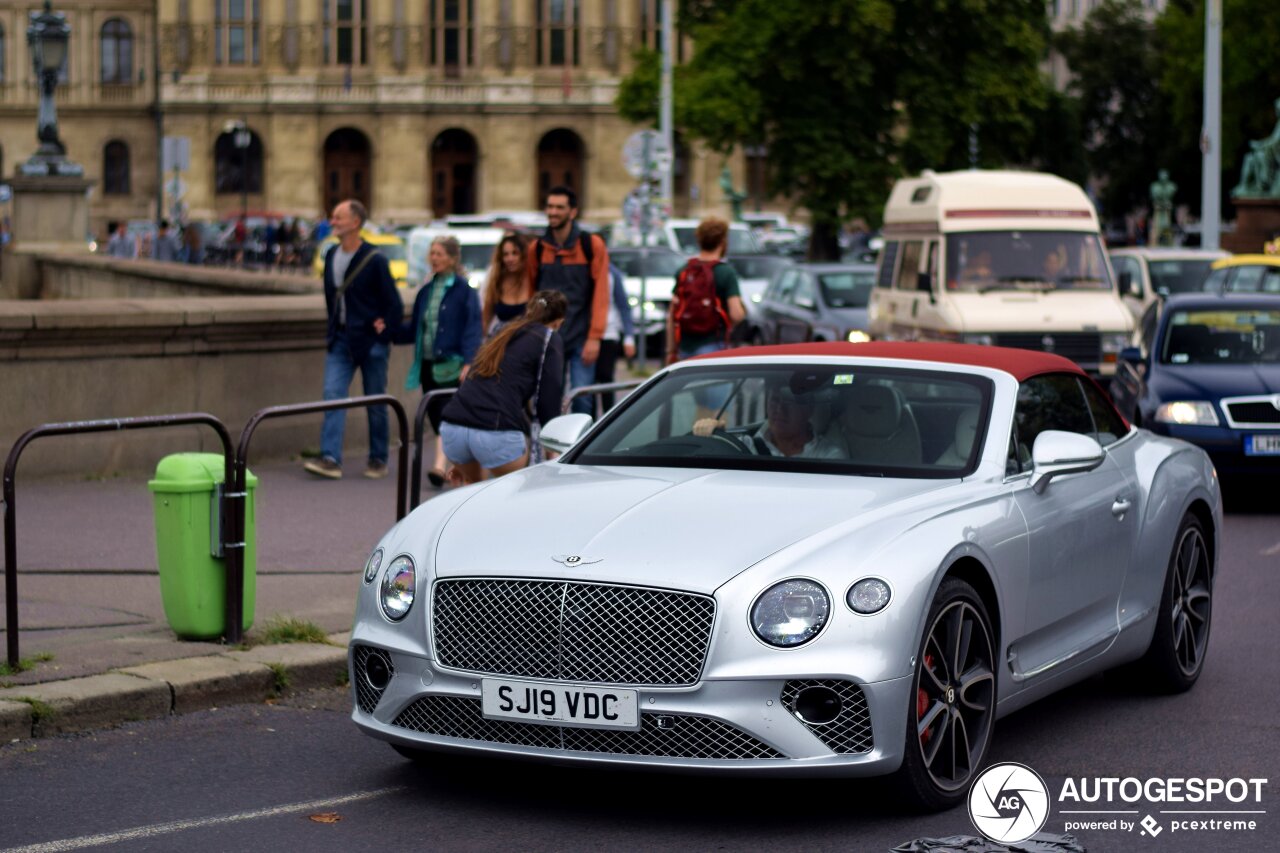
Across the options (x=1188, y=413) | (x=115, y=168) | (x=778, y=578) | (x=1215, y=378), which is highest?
(x=115, y=168)

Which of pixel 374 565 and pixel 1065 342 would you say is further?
pixel 1065 342

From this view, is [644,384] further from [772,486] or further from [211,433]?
[211,433]

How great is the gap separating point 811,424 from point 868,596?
4.41 feet

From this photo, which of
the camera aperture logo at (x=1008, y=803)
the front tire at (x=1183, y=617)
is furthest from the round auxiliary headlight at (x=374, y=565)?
the front tire at (x=1183, y=617)

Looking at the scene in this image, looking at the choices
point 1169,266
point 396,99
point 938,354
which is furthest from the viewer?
point 396,99

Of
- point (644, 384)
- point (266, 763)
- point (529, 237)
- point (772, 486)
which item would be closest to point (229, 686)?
point (266, 763)

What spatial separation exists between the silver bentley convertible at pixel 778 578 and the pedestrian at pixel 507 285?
4869 millimetres

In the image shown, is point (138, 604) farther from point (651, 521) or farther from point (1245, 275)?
point (1245, 275)

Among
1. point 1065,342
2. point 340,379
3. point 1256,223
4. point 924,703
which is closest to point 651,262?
point 1065,342

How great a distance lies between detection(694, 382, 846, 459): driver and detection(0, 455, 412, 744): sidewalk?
209 cm

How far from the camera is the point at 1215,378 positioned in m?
15.1

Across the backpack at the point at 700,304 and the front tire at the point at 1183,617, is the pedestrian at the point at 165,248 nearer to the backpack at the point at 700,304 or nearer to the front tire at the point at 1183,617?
the backpack at the point at 700,304

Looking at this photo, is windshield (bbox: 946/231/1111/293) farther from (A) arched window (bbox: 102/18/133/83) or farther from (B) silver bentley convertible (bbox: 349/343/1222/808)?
(A) arched window (bbox: 102/18/133/83)

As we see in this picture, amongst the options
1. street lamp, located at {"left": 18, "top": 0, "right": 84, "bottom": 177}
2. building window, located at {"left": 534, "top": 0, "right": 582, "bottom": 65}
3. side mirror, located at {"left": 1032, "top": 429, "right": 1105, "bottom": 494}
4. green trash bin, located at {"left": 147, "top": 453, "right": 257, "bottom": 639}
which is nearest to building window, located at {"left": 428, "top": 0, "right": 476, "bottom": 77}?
building window, located at {"left": 534, "top": 0, "right": 582, "bottom": 65}
